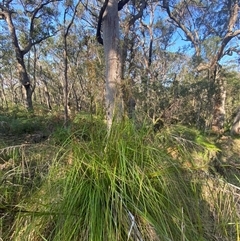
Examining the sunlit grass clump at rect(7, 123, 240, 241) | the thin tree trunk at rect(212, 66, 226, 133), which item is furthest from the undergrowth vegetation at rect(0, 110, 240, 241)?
the thin tree trunk at rect(212, 66, 226, 133)

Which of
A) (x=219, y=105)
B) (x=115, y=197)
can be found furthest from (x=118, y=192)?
(x=219, y=105)

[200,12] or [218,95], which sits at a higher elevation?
[200,12]

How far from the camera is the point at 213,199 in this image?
102 centimetres

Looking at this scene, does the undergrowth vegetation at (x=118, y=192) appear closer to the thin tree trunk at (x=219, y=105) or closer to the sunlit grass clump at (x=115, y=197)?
the sunlit grass clump at (x=115, y=197)

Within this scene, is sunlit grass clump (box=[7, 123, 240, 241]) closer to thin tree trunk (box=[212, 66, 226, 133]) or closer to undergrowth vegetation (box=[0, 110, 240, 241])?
undergrowth vegetation (box=[0, 110, 240, 241])

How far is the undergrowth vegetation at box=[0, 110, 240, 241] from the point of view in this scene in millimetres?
862

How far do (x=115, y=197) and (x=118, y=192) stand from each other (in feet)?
0.12

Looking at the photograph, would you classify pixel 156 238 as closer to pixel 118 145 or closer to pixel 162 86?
pixel 118 145

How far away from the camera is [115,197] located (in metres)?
0.88

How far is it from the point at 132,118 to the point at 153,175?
39 cm

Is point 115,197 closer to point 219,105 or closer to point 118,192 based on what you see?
point 118,192

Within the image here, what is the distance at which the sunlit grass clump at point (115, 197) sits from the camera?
0.85m

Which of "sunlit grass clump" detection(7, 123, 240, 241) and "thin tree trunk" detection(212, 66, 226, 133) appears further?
"thin tree trunk" detection(212, 66, 226, 133)

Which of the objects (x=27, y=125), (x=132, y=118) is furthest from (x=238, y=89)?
(x=132, y=118)
